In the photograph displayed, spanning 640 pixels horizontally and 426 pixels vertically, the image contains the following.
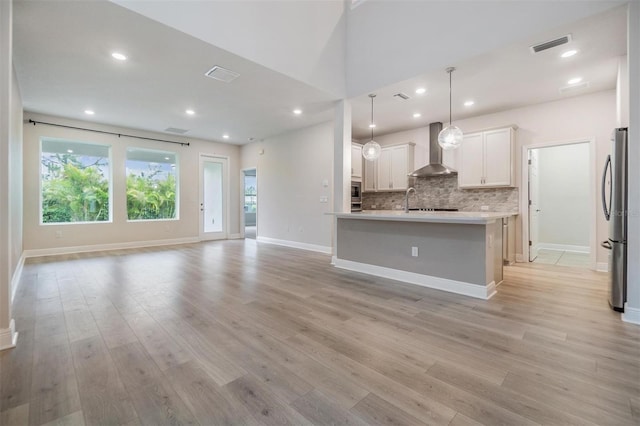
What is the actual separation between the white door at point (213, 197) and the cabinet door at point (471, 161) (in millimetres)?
6389

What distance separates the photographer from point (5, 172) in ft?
6.80

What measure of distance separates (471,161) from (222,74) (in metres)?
4.75

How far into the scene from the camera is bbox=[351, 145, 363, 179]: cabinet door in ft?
21.4

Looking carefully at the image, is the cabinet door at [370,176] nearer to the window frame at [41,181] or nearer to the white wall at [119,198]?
the white wall at [119,198]

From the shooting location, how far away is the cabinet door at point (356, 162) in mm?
6532

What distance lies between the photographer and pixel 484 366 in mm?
1848

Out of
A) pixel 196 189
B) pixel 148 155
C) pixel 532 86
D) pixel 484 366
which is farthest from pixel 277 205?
pixel 484 366

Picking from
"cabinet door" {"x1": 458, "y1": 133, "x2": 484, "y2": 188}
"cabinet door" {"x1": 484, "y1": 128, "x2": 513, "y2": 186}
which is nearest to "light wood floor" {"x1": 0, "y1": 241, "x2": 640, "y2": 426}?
"cabinet door" {"x1": 484, "y1": 128, "x2": 513, "y2": 186}

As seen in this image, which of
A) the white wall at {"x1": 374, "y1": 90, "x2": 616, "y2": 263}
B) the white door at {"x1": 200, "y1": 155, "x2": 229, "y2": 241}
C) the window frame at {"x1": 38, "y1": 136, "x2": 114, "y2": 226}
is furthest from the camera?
the white door at {"x1": 200, "y1": 155, "x2": 229, "y2": 241}

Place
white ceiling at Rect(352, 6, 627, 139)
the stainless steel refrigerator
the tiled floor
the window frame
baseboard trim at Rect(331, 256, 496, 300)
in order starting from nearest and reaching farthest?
1. the stainless steel refrigerator
2. white ceiling at Rect(352, 6, 627, 139)
3. baseboard trim at Rect(331, 256, 496, 300)
4. the tiled floor
5. the window frame

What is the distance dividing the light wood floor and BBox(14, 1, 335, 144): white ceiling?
2.87 meters

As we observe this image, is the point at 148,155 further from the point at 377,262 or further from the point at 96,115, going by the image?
the point at 377,262

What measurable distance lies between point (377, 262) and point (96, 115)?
6319 millimetres

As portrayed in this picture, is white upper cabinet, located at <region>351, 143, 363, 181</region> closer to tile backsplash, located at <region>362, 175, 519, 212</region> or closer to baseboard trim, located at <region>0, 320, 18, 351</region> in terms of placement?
tile backsplash, located at <region>362, 175, 519, 212</region>
